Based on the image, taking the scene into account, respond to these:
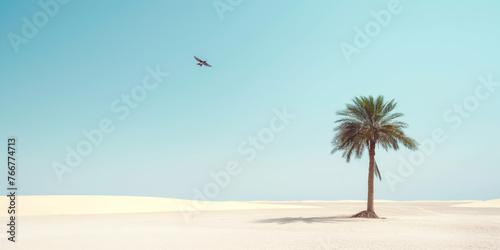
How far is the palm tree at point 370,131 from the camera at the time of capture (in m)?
30.0

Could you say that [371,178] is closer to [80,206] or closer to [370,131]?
[370,131]

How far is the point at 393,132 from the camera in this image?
29.7 metres

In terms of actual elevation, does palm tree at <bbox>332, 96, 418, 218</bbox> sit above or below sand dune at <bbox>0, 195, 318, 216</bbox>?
above

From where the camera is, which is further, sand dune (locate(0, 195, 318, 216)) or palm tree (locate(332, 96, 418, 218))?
sand dune (locate(0, 195, 318, 216))

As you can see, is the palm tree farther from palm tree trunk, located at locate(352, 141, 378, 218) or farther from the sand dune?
the sand dune

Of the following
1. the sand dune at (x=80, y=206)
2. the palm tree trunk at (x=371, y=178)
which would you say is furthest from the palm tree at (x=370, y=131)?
the sand dune at (x=80, y=206)

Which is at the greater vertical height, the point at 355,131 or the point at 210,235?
the point at 355,131

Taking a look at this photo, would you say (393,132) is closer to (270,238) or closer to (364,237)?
(364,237)

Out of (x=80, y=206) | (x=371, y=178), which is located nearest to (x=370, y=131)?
(x=371, y=178)

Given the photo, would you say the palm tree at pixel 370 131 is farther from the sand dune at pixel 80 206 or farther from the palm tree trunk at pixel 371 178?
the sand dune at pixel 80 206

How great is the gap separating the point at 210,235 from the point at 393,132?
58.2 feet

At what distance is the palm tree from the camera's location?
30.0 m

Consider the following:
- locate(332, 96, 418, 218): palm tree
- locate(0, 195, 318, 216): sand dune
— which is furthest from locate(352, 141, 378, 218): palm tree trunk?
locate(0, 195, 318, 216): sand dune

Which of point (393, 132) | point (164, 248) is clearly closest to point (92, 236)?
point (164, 248)
